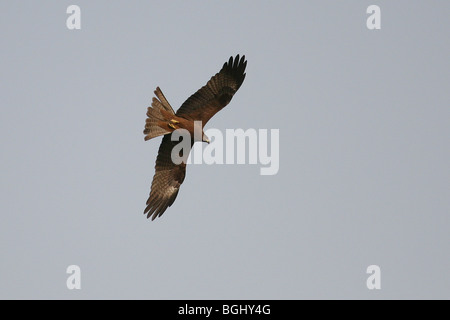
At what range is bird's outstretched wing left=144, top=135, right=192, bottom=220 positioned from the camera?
15.1 m

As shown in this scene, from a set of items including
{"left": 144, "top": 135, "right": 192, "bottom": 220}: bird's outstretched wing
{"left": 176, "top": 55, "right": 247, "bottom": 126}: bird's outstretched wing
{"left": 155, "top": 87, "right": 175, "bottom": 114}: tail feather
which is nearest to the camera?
{"left": 155, "top": 87, "right": 175, "bottom": 114}: tail feather

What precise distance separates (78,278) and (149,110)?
4998 mm

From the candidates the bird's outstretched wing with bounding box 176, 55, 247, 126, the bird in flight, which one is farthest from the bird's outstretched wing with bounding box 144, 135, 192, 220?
the bird's outstretched wing with bounding box 176, 55, 247, 126

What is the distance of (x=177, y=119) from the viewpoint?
14.5 metres

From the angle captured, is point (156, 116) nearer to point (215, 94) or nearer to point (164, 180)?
point (215, 94)

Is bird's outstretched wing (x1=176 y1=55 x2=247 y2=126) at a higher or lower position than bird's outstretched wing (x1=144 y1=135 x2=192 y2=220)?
higher

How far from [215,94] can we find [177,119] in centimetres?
91

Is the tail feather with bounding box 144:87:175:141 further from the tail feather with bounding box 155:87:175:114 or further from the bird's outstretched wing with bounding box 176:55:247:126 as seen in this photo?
the bird's outstretched wing with bounding box 176:55:247:126

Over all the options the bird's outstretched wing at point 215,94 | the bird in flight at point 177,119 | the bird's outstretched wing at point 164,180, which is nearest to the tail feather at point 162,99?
the bird in flight at point 177,119

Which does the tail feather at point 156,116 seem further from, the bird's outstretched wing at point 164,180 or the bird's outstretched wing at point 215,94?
the bird's outstretched wing at point 164,180
